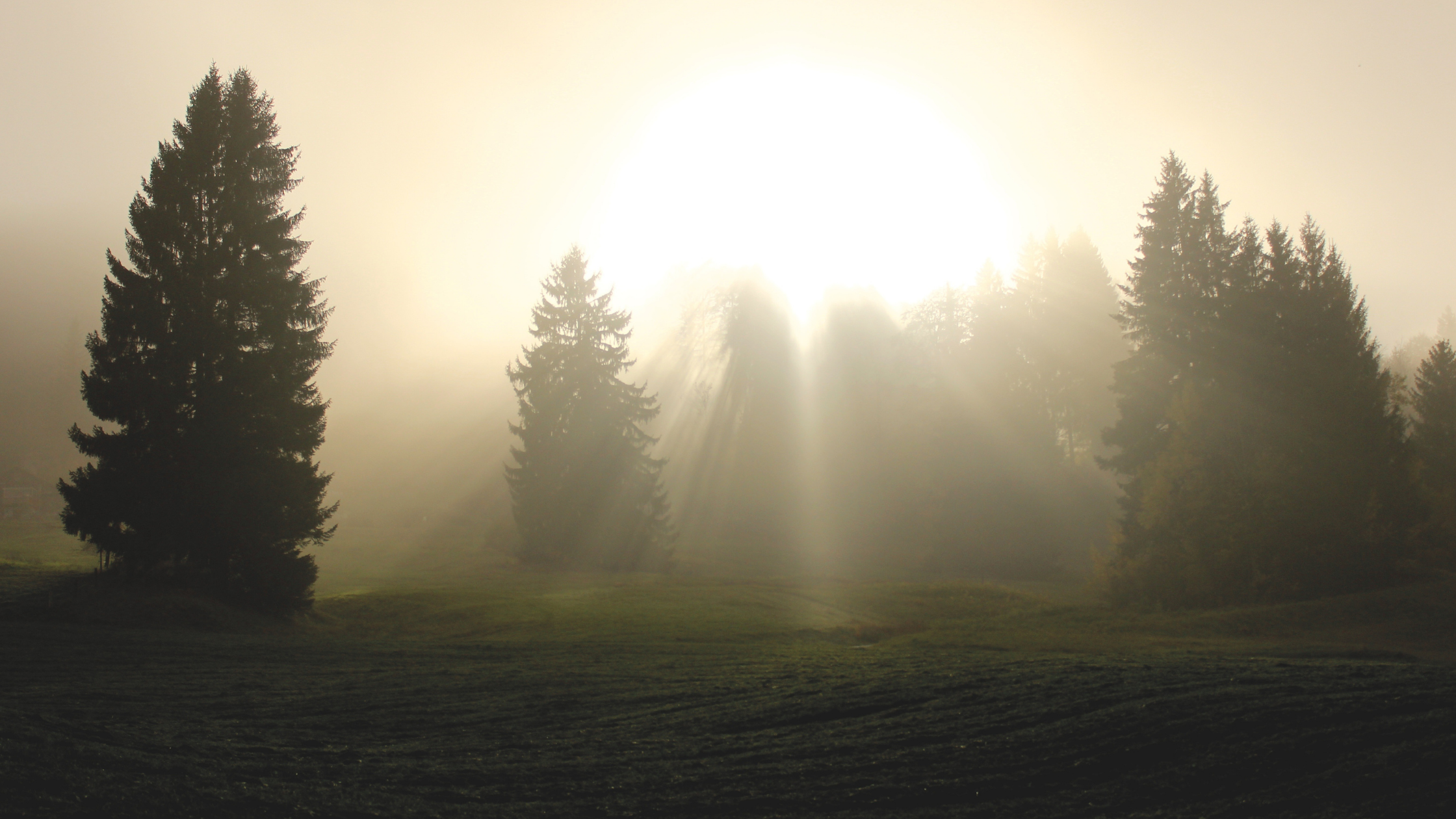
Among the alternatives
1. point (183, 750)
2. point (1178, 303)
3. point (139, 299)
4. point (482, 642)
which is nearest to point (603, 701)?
point (183, 750)

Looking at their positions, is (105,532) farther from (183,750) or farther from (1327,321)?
(1327,321)

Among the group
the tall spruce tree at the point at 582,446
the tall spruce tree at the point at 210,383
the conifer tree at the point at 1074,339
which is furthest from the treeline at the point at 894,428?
the tall spruce tree at the point at 210,383

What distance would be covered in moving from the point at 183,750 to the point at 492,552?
40.5 meters

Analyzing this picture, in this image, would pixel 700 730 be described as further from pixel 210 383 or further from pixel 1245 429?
pixel 1245 429

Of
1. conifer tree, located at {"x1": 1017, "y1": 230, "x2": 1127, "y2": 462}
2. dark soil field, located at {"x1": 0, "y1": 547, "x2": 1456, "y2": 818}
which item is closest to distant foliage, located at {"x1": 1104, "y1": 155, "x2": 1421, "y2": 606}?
dark soil field, located at {"x1": 0, "y1": 547, "x2": 1456, "y2": 818}

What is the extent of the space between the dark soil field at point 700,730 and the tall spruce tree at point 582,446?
79.5ft

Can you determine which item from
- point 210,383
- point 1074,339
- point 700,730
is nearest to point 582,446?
point 210,383

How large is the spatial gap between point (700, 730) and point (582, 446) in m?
34.9

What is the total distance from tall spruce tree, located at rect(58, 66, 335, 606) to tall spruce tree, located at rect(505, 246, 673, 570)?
18621mm

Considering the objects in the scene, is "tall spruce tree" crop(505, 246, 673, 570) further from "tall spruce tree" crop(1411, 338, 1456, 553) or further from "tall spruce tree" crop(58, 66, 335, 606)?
"tall spruce tree" crop(1411, 338, 1456, 553)

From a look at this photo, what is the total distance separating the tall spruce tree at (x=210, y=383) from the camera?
20.5m

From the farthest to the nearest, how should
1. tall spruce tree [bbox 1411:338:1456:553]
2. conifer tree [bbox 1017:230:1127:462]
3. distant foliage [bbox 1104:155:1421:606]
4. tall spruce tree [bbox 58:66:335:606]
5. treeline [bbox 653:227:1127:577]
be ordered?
conifer tree [bbox 1017:230:1127:462], treeline [bbox 653:227:1127:577], tall spruce tree [bbox 1411:338:1456:553], distant foliage [bbox 1104:155:1421:606], tall spruce tree [bbox 58:66:335:606]

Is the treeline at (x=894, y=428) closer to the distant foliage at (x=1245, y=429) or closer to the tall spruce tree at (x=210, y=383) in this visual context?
the distant foliage at (x=1245, y=429)

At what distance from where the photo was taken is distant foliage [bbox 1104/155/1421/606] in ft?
93.6
